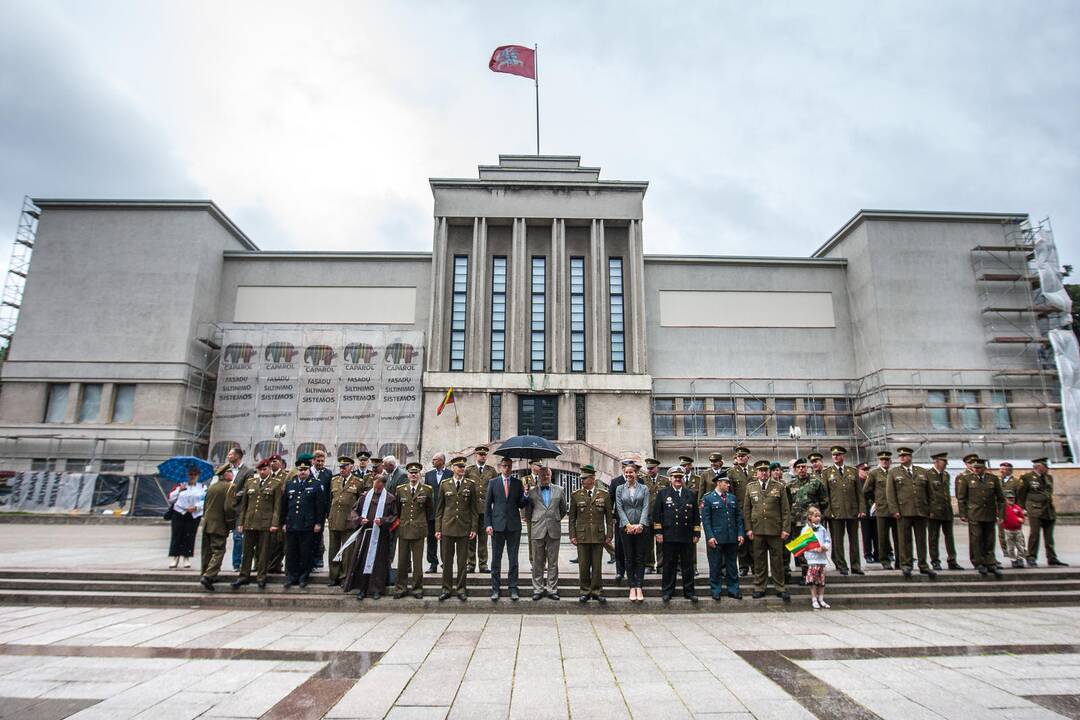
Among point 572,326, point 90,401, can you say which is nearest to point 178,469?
point 572,326

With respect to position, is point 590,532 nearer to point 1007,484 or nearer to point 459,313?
point 1007,484

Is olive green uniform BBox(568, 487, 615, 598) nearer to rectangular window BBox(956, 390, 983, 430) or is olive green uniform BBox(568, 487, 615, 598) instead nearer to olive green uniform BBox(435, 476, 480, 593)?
olive green uniform BBox(435, 476, 480, 593)

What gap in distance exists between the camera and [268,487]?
9148 millimetres

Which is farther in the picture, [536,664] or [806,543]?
[806,543]

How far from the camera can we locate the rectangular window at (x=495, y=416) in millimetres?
26797

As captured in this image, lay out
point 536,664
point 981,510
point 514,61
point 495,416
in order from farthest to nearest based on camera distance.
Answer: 1. point 514,61
2. point 495,416
3. point 981,510
4. point 536,664

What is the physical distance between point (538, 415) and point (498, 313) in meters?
5.63

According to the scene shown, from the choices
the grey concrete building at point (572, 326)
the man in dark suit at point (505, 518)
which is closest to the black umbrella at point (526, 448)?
the man in dark suit at point (505, 518)

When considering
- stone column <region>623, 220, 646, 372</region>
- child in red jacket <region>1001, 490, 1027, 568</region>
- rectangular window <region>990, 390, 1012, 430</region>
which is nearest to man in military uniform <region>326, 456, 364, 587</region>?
child in red jacket <region>1001, 490, 1027, 568</region>

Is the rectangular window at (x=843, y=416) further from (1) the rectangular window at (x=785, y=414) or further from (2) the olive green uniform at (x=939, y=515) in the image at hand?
(2) the olive green uniform at (x=939, y=515)

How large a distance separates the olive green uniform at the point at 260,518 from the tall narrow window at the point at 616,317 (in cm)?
2069

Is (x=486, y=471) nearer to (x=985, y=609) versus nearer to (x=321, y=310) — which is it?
(x=985, y=609)

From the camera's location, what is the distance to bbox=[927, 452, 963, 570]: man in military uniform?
9766 millimetres

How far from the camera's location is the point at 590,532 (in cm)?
830
